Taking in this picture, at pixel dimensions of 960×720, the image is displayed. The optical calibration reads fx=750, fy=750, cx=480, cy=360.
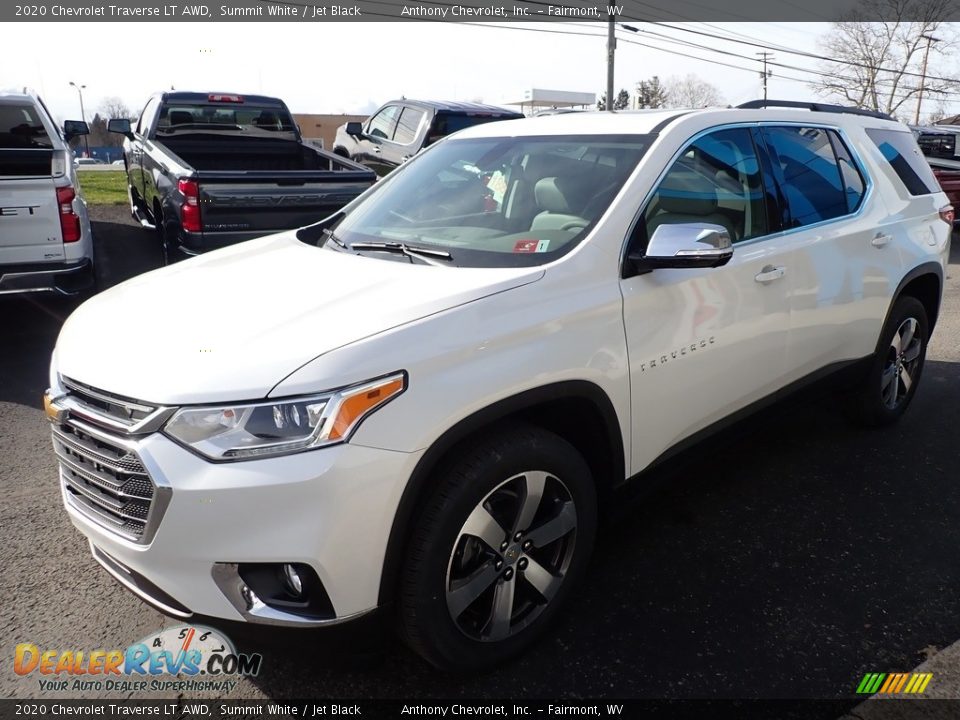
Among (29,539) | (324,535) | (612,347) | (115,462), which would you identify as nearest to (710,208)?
(612,347)

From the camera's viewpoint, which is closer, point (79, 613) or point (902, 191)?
point (79, 613)

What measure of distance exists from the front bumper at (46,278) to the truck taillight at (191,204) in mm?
873

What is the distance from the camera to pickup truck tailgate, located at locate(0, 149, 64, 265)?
224 inches

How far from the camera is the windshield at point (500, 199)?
110 inches

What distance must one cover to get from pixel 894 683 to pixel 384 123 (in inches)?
409

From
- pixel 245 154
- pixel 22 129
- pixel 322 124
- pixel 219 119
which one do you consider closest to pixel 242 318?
pixel 22 129

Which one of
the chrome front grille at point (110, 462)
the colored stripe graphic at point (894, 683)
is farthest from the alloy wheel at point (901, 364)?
the chrome front grille at point (110, 462)

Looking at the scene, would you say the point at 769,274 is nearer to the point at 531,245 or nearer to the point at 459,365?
the point at 531,245

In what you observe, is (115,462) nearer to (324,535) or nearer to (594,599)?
(324,535)

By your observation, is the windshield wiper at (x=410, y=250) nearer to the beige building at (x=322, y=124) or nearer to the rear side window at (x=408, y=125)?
the rear side window at (x=408, y=125)

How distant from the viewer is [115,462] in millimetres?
2131

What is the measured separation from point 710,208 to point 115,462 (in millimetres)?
2460

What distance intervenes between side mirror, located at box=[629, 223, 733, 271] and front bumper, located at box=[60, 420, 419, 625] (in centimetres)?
116

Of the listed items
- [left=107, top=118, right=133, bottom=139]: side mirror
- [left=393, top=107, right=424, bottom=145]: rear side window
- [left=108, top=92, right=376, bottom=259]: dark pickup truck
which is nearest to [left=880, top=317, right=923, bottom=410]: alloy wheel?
[left=108, top=92, right=376, bottom=259]: dark pickup truck
